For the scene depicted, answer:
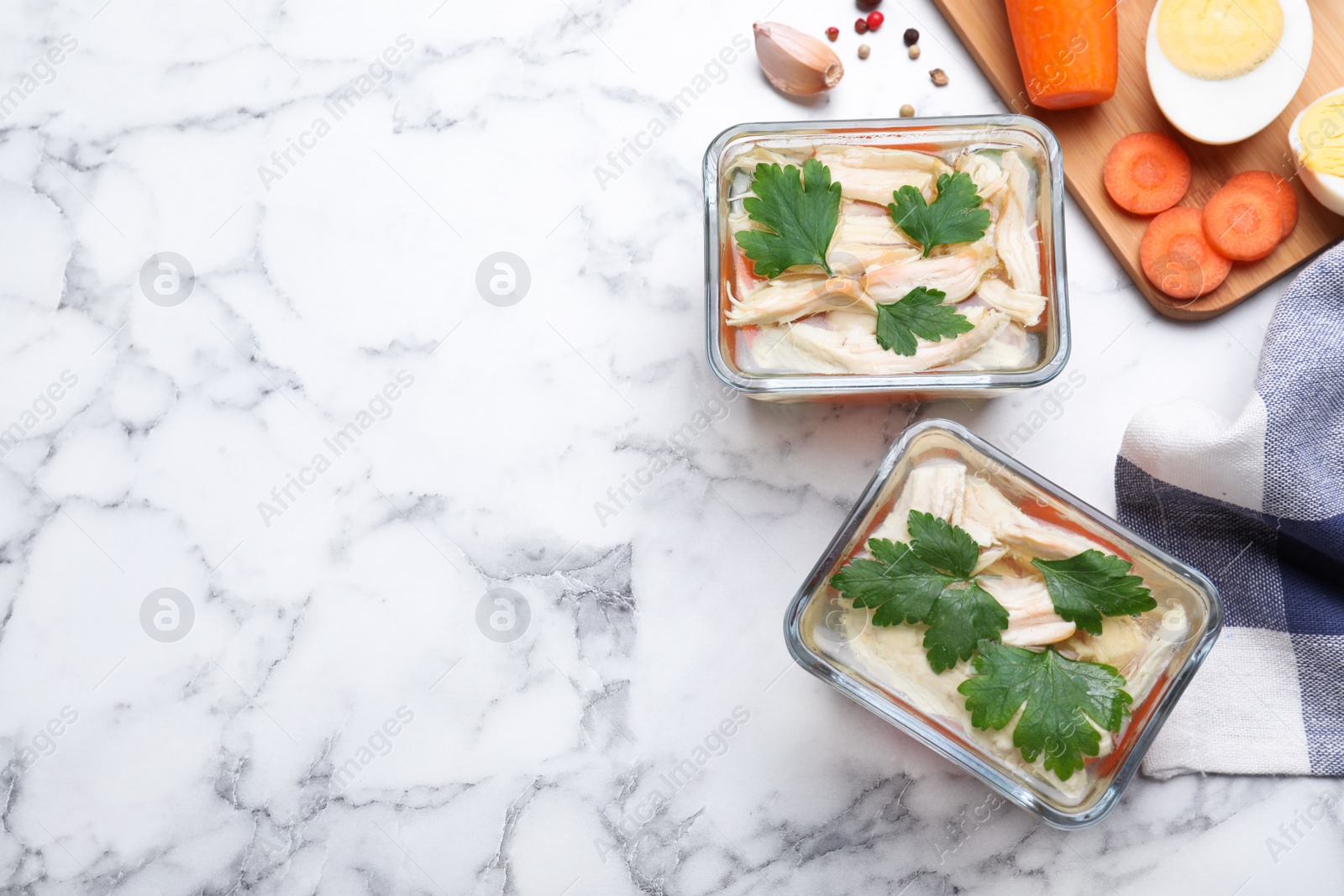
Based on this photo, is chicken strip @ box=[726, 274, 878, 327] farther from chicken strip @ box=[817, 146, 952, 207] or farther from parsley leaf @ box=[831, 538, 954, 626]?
parsley leaf @ box=[831, 538, 954, 626]

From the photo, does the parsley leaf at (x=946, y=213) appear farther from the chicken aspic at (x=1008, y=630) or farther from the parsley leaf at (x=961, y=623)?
the parsley leaf at (x=961, y=623)

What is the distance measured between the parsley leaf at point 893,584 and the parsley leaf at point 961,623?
16 mm

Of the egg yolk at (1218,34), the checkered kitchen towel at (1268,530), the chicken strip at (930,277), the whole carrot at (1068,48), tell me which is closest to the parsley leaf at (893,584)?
the chicken strip at (930,277)

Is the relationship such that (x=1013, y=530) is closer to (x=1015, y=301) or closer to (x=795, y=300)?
(x=1015, y=301)

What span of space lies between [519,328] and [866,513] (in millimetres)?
674

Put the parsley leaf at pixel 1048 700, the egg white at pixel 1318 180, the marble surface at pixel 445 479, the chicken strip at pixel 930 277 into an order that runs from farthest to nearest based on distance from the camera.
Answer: the marble surface at pixel 445 479, the egg white at pixel 1318 180, the chicken strip at pixel 930 277, the parsley leaf at pixel 1048 700

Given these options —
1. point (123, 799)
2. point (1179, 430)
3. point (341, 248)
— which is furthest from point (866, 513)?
point (123, 799)

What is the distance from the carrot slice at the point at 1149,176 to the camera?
1.57 m

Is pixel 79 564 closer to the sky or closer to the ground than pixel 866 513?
closer to the ground

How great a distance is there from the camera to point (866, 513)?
1.38 m

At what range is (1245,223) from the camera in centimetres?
153

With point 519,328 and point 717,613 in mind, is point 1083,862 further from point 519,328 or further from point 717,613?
point 519,328

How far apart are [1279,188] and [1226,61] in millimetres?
217

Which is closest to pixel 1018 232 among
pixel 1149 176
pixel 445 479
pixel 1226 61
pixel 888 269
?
pixel 888 269
